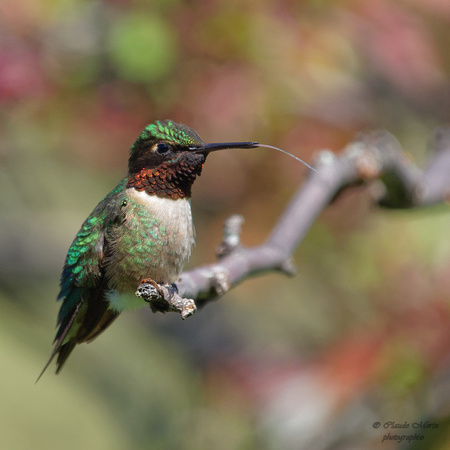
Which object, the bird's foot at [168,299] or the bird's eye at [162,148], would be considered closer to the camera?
the bird's foot at [168,299]

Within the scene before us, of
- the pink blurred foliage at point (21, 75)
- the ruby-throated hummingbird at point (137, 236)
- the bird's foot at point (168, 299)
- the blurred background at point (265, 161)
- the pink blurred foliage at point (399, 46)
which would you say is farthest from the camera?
the pink blurred foliage at point (399, 46)

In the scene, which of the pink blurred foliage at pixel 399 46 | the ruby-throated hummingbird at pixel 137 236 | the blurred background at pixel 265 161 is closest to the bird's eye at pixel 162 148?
the ruby-throated hummingbird at pixel 137 236

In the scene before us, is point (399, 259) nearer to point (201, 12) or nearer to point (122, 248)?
point (201, 12)

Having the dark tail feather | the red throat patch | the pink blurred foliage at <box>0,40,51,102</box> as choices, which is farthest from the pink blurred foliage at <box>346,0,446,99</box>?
the dark tail feather

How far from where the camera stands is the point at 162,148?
2.18m

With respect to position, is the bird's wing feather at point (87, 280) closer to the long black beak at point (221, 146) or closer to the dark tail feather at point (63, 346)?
the dark tail feather at point (63, 346)

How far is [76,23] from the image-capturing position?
3889 millimetres

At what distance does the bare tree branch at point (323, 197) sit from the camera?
186 centimetres

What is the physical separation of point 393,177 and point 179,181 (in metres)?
0.97

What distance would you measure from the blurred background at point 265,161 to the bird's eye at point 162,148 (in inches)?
62.4

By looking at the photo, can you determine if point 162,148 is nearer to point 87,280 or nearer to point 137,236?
point 137,236

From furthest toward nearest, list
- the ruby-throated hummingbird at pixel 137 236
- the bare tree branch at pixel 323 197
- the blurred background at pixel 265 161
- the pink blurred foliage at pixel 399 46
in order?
the pink blurred foliage at pixel 399 46, the blurred background at pixel 265 161, the ruby-throated hummingbird at pixel 137 236, the bare tree branch at pixel 323 197

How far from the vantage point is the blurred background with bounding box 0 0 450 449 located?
3.67m

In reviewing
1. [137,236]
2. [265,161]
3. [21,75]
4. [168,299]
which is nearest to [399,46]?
[265,161]
